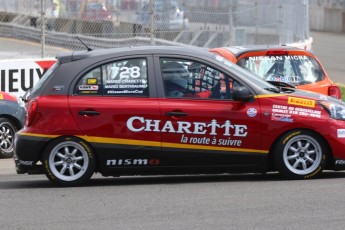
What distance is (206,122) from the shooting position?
970 centimetres

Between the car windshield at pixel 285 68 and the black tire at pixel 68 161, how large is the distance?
3.69 metres

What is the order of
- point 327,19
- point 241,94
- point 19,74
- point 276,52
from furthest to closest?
1. point 327,19
2. point 19,74
3. point 276,52
4. point 241,94

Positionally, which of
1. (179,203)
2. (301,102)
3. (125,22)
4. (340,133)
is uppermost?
(125,22)

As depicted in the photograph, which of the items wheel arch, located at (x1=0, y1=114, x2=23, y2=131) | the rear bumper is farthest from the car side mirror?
wheel arch, located at (x1=0, y1=114, x2=23, y2=131)

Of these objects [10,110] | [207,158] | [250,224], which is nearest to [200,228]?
[250,224]

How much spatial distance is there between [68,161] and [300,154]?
2.49 meters

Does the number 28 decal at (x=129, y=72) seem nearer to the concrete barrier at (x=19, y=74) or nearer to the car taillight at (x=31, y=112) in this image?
the car taillight at (x=31, y=112)

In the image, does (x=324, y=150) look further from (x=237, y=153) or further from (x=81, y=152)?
(x=81, y=152)

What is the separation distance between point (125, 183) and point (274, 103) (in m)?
1.90

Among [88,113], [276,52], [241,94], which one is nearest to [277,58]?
[276,52]

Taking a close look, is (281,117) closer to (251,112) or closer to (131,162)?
(251,112)

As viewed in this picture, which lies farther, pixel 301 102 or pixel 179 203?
pixel 301 102

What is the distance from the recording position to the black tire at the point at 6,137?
43.8 ft

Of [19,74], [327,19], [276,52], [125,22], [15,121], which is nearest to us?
[276,52]
